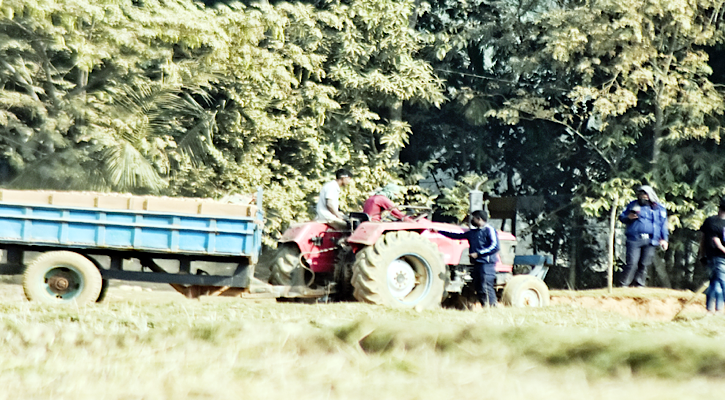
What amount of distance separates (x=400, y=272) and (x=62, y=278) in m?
3.81

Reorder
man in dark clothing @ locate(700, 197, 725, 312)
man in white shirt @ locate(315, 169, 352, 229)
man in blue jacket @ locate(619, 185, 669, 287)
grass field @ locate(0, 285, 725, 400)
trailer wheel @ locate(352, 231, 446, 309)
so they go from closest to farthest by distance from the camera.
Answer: grass field @ locate(0, 285, 725, 400) → trailer wheel @ locate(352, 231, 446, 309) → man in dark clothing @ locate(700, 197, 725, 312) → man in white shirt @ locate(315, 169, 352, 229) → man in blue jacket @ locate(619, 185, 669, 287)

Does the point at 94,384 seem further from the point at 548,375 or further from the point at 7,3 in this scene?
the point at 7,3

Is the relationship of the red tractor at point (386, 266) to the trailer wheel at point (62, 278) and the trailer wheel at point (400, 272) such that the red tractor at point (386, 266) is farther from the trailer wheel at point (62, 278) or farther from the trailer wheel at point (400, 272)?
the trailer wheel at point (62, 278)

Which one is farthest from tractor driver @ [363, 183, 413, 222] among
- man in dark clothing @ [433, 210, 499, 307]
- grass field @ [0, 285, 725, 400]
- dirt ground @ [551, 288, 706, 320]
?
grass field @ [0, 285, 725, 400]

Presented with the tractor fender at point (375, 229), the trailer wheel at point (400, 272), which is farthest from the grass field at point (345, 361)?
the tractor fender at point (375, 229)

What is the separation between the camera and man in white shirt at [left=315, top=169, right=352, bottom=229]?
11867 millimetres

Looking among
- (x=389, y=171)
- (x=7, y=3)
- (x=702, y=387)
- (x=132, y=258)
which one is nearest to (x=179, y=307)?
(x=132, y=258)

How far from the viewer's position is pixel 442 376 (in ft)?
16.2

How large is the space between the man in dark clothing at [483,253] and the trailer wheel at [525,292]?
1.82 feet

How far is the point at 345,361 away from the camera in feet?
17.4

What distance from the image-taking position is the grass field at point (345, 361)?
462 centimetres

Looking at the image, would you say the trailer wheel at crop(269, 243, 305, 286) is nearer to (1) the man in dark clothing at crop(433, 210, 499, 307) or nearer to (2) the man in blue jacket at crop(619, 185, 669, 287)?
(1) the man in dark clothing at crop(433, 210, 499, 307)

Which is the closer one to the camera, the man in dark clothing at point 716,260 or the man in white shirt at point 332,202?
the man in dark clothing at point 716,260

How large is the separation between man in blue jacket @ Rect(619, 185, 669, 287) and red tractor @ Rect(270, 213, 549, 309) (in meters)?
2.12
